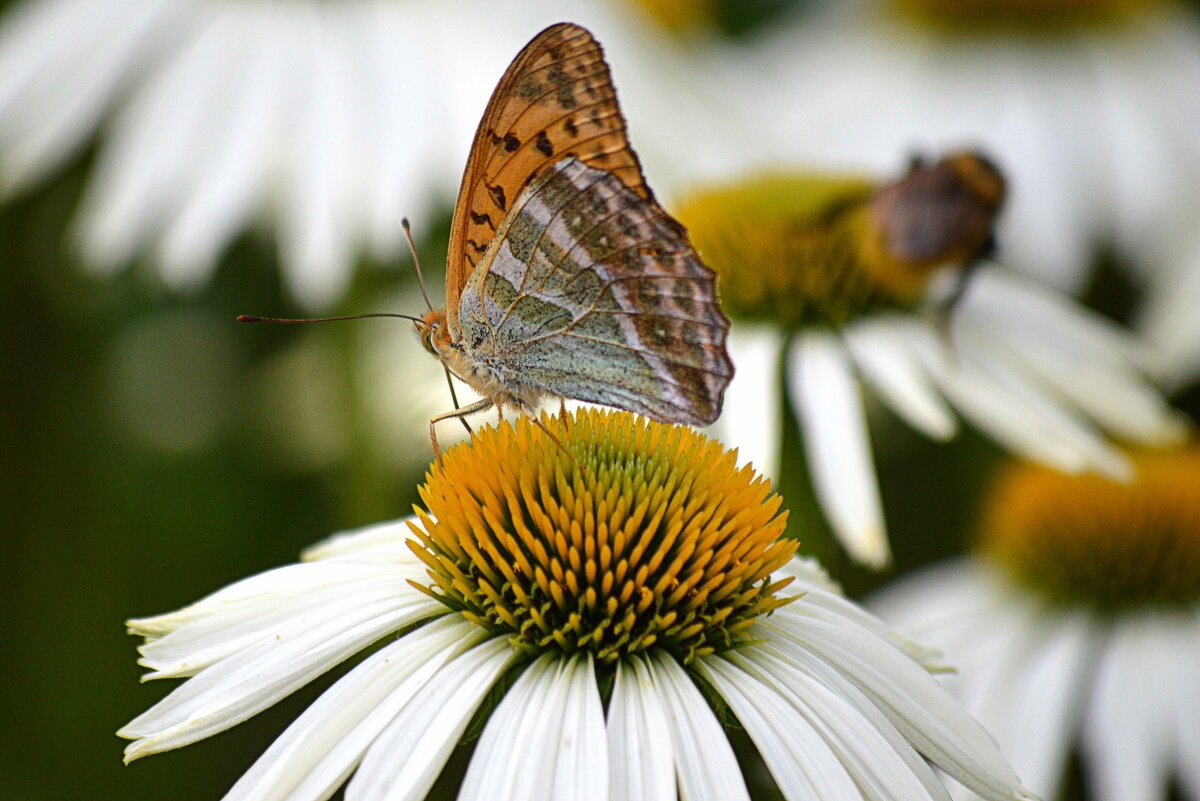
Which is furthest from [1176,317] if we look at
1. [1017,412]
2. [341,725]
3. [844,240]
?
[341,725]

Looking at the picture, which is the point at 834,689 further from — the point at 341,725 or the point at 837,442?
the point at 837,442

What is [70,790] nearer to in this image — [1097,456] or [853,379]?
[853,379]

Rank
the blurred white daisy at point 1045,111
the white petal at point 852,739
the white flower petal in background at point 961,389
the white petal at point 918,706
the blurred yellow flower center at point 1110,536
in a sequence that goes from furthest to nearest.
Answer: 1. the blurred white daisy at point 1045,111
2. the blurred yellow flower center at point 1110,536
3. the white flower petal in background at point 961,389
4. the white petal at point 918,706
5. the white petal at point 852,739

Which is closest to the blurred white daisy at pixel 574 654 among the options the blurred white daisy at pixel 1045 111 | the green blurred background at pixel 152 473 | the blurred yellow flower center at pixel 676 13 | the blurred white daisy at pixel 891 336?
the blurred white daisy at pixel 891 336

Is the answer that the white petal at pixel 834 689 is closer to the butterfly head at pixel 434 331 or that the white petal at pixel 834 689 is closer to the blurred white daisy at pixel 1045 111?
the butterfly head at pixel 434 331

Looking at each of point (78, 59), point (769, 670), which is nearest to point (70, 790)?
point (78, 59)
